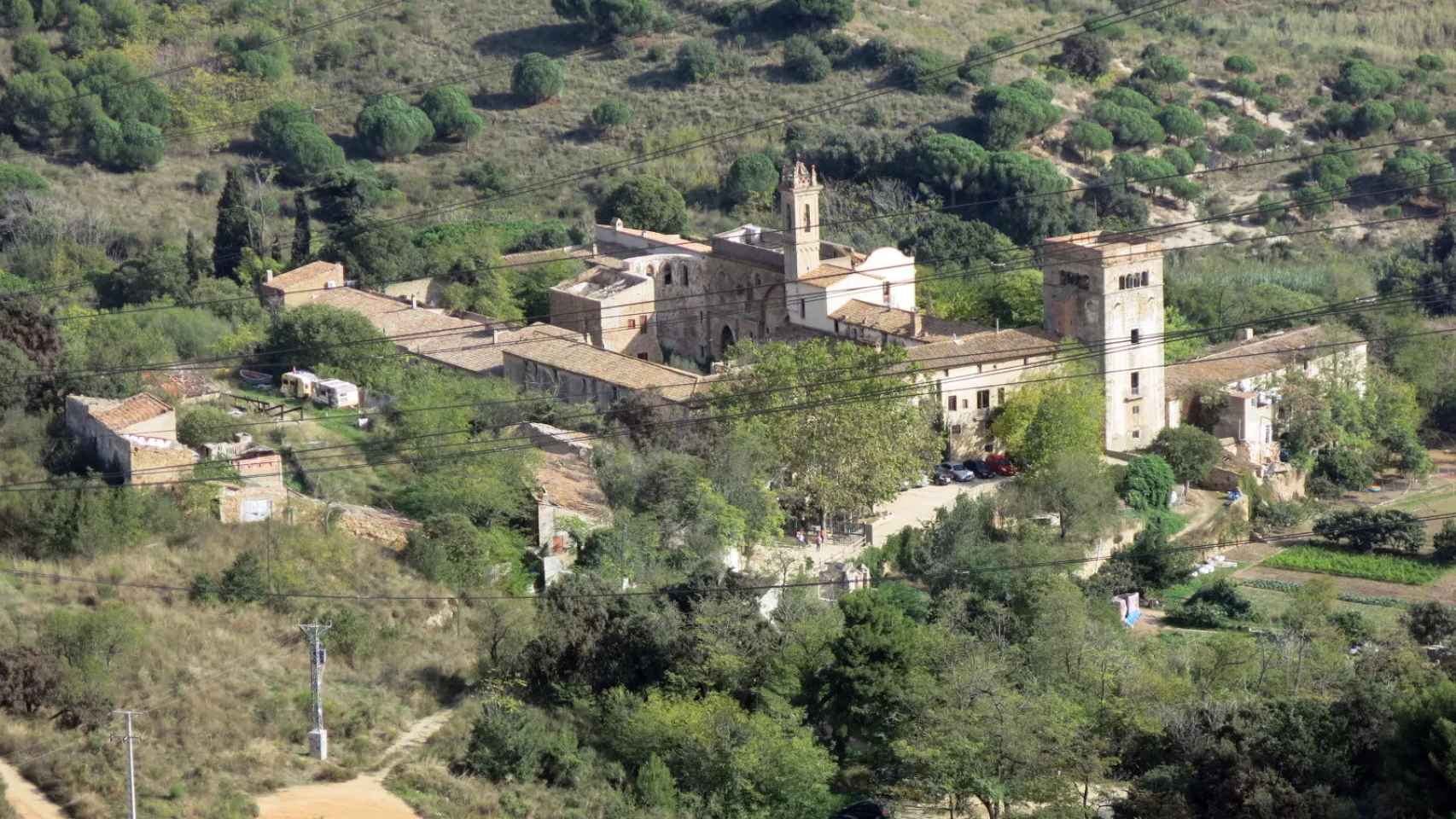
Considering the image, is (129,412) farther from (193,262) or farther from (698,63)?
(698,63)

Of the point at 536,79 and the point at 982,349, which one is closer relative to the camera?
the point at 982,349

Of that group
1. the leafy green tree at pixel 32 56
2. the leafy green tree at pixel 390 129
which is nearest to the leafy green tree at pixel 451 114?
the leafy green tree at pixel 390 129

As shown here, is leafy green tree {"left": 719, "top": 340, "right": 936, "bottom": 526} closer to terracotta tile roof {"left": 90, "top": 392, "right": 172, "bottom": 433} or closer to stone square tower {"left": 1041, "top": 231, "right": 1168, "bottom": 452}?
stone square tower {"left": 1041, "top": 231, "right": 1168, "bottom": 452}

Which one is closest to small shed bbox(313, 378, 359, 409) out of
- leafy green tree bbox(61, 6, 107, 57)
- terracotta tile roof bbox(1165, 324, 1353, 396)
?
terracotta tile roof bbox(1165, 324, 1353, 396)

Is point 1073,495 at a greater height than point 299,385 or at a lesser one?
lesser

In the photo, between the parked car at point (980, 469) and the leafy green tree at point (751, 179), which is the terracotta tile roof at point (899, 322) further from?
the leafy green tree at point (751, 179)

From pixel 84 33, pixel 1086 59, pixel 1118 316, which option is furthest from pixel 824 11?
pixel 1118 316
